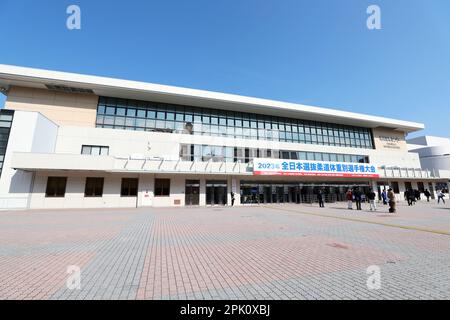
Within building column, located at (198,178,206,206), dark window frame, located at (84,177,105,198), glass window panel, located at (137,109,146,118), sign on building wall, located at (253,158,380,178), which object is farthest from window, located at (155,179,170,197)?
sign on building wall, located at (253,158,380,178)

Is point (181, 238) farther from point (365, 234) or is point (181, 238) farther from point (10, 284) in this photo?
point (365, 234)

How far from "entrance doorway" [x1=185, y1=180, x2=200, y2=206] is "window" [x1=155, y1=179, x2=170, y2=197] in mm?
2102

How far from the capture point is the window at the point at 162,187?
2327 cm

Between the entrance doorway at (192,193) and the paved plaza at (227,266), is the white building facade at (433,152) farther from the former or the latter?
the paved plaza at (227,266)

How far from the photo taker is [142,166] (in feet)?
71.3

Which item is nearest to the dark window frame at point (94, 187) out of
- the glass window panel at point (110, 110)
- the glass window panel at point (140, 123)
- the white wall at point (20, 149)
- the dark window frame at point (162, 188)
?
the white wall at point (20, 149)

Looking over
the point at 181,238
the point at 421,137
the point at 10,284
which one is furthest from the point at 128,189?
the point at 421,137

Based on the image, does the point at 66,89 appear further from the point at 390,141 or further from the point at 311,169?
the point at 390,141

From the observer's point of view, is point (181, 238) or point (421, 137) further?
point (421, 137)

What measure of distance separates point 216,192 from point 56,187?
53.2 feet

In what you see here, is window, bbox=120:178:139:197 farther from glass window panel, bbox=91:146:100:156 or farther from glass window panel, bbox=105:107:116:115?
glass window panel, bbox=105:107:116:115

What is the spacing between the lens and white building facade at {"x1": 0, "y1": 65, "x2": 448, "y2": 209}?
19719 millimetres

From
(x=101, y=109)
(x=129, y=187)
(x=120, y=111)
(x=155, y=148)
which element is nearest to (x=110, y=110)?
(x=101, y=109)
